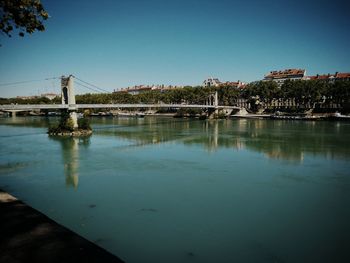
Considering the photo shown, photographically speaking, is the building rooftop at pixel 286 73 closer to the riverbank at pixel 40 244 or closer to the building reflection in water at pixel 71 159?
the building reflection in water at pixel 71 159

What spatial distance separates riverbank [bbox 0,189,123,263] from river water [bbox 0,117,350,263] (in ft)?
4.84

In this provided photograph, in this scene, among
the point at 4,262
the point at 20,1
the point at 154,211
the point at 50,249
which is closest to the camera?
the point at 4,262

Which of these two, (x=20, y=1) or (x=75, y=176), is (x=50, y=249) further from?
(x=75, y=176)

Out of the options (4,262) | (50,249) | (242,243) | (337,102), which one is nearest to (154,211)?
(242,243)

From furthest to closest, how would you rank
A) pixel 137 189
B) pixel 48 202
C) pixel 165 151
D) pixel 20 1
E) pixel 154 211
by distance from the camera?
pixel 165 151
pixel 137 189
pixel 48 202
pixel 154 211
pixel 20 1

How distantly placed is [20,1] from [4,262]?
476cm

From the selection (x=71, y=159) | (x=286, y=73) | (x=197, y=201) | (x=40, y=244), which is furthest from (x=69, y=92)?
(x=286, y=73)

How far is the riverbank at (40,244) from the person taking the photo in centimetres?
402

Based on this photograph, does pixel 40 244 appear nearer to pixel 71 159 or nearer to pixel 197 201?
pixel 197 201

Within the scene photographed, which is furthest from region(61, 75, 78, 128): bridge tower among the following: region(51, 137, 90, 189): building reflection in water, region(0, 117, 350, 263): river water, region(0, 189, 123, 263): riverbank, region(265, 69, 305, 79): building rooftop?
region(265, 69, 305, 79): building rooftop

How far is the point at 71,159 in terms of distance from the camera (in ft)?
54.3

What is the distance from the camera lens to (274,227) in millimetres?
7152

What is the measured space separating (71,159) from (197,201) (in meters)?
10.1

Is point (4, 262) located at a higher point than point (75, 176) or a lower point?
higher
